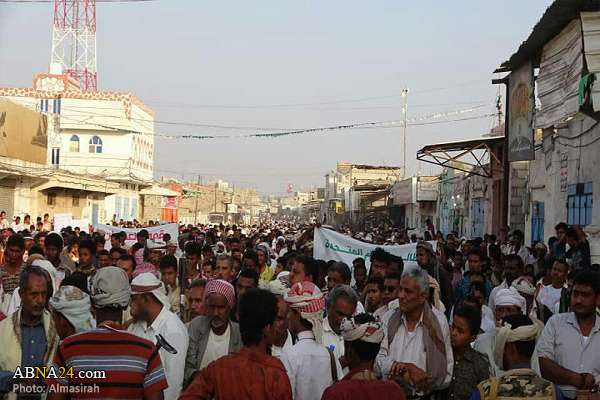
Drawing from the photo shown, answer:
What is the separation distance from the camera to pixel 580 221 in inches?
599

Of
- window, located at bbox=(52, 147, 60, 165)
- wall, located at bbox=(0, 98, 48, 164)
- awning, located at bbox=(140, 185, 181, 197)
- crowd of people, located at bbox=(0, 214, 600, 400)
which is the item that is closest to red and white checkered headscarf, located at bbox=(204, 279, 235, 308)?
crowd of people, located at bbox=(0, 214, 600, 400)

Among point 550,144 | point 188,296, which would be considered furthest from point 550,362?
point 550,144

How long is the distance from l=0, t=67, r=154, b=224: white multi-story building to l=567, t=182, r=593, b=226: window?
105ft

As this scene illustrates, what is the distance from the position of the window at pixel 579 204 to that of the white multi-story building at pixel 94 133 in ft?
105

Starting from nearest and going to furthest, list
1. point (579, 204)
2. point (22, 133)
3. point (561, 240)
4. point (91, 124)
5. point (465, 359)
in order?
point (465, 359) → point (561, 240) → point (579, 204) → point (22, 133) → point (91, 124)

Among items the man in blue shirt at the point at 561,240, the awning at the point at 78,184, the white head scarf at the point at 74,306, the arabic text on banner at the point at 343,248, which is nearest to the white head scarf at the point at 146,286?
the white head scarf at the point at 74,306

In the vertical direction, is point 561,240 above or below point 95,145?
below

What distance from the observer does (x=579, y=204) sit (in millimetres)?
15352

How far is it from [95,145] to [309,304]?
142 ft

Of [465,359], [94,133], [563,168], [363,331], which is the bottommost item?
[465,359]

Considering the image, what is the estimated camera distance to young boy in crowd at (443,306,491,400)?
5.01m

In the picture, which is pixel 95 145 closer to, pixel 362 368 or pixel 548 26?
pixel 548 26

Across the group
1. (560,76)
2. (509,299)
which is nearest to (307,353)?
(509,299)

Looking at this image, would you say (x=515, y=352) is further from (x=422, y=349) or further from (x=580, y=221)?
(x=580, y=221)
